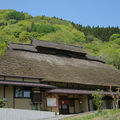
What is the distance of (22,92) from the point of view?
1955cm

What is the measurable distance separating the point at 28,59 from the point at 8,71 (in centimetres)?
466

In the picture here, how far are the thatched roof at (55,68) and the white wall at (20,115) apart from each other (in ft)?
16.6

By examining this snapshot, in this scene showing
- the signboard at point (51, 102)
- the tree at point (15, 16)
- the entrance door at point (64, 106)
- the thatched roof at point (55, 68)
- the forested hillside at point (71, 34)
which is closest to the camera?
the thatched roof at point (55, 68)

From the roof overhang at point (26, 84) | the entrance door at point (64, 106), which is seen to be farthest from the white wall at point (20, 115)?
the entrance door at point (64, 106)

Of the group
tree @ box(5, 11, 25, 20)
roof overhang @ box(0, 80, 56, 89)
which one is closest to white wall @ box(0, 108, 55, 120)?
roof overhang @ box(0, 80, 56, 89)

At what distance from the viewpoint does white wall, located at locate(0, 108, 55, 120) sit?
44.8 feet

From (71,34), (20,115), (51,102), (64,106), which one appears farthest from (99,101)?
Answer: (71,34)

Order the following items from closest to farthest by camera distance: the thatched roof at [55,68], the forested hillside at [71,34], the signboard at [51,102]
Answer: the thatched roof at [55,68] < the signboard at [51,102] < the forested hillside at [71,34]

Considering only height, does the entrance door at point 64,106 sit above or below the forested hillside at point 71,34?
below

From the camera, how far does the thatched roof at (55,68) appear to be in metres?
20.5

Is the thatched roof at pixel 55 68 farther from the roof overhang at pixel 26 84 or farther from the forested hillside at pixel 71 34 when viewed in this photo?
the forested hillside at pixel 71 34

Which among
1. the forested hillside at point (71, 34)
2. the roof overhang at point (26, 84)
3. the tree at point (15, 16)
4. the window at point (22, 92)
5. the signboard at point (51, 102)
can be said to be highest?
the tree at point (15, 16)

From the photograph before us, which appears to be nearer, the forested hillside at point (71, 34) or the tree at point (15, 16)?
the forested hillside at point (71, 34)

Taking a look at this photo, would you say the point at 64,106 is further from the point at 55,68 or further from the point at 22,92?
the point at 22,92
